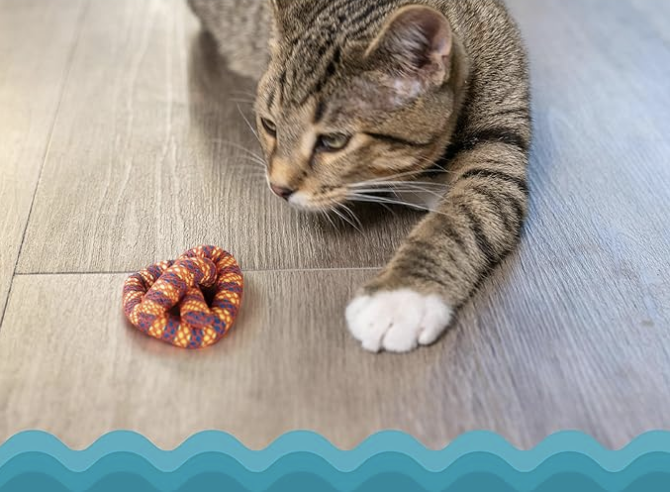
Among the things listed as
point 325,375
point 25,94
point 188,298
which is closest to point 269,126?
point 188,298

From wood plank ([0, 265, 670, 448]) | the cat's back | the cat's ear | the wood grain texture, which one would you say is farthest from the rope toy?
the cat's back

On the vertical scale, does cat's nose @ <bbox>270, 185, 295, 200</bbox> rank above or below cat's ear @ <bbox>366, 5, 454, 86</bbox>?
below

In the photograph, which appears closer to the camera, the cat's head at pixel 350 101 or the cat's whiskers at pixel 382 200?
the cat's head at pixel 350 101

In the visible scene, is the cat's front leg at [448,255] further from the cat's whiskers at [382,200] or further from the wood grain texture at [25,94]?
the wood grain texture at [25,94]

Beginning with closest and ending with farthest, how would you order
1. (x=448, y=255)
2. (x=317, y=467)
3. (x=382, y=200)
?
(x=317, y=467)
(x=448, y=255)
(x=382, y=200)

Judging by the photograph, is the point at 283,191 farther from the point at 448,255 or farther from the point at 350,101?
the point at 448,255

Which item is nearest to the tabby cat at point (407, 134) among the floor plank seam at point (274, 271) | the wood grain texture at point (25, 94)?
the floor plank seam at point (274, 271)

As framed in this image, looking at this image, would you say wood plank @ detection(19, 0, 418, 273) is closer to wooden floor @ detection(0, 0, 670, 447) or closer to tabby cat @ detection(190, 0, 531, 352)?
wooden floor @ detection(0, 0, 670, 447)
